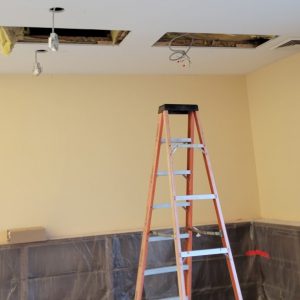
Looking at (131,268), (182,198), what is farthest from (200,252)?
(131,268)

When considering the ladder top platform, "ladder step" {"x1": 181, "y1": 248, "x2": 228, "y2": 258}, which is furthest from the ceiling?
"ladder step" {"x1": 181, "y1": 248, "x2": 228, "y2": 258}

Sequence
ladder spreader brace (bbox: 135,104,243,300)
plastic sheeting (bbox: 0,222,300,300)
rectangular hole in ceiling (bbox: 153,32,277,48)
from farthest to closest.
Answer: plastic sheeting (bbox: 0,222,300,300), rectangular hole in ceiling (bbox: 153,32,277,48), ladder spreader brace (bbox: 135,104,243,300)

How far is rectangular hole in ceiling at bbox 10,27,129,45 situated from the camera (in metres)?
2.77

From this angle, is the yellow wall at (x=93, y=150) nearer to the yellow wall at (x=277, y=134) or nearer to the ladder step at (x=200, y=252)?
the yellow wall at (x=277, y=134)

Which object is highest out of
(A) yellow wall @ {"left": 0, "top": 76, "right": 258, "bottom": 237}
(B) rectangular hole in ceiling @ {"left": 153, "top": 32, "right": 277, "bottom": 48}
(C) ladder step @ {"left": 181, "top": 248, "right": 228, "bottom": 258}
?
(B) rectangular hole in ceiling @ {"left": 153, "top": 32, "right": 277, "bottom": 48}

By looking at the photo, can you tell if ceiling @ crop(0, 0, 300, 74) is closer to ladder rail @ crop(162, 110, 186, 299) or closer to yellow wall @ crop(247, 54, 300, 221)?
yellow wall @ crop(247, 54, 300, 221)

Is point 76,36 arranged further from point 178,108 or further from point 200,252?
point 200,252

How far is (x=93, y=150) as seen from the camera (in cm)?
370

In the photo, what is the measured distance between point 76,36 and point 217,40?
3.61ft

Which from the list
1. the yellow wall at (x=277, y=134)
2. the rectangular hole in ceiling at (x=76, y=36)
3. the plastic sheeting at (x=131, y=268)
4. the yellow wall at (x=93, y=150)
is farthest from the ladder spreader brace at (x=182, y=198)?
the yellow wall at (x=277, y=134)

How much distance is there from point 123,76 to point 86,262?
176cm

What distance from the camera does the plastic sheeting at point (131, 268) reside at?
3248 mm

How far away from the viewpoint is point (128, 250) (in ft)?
11.4

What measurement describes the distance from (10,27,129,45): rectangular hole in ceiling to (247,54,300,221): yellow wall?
1.67m
